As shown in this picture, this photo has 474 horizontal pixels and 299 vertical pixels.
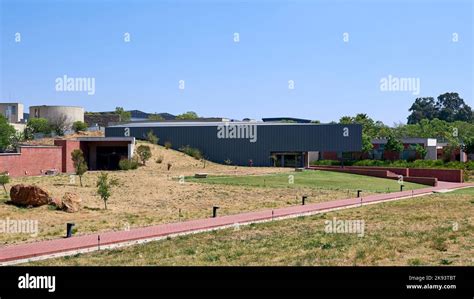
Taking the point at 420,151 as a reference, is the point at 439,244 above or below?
below

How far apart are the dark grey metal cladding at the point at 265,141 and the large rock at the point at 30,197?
48.4 metres

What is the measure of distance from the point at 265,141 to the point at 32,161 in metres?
30.7

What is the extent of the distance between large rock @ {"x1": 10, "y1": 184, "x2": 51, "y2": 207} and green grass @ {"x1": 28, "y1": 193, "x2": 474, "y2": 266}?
31.0 ft

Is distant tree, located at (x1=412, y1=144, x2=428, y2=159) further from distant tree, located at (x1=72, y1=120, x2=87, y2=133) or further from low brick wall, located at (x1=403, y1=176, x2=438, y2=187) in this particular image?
distant tree, located at (x1=72, y1=120, x2=87, y2=133)

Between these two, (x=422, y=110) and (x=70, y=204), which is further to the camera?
(x=422, y=110)

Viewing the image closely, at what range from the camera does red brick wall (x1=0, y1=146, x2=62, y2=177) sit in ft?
156

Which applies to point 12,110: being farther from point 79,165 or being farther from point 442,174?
point 442,174

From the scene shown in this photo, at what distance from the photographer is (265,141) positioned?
72500mm

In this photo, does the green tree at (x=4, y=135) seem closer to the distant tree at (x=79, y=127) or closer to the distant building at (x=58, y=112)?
the distant tree at (x=79, y=127)

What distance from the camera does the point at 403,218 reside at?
23625 millimetres

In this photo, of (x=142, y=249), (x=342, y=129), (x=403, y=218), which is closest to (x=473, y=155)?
(x=342, y=129)

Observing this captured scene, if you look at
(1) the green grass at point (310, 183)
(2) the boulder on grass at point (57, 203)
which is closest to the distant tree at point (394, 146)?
(1) the green grass at point (310, 183)

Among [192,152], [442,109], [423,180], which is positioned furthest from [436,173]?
[442,109]
